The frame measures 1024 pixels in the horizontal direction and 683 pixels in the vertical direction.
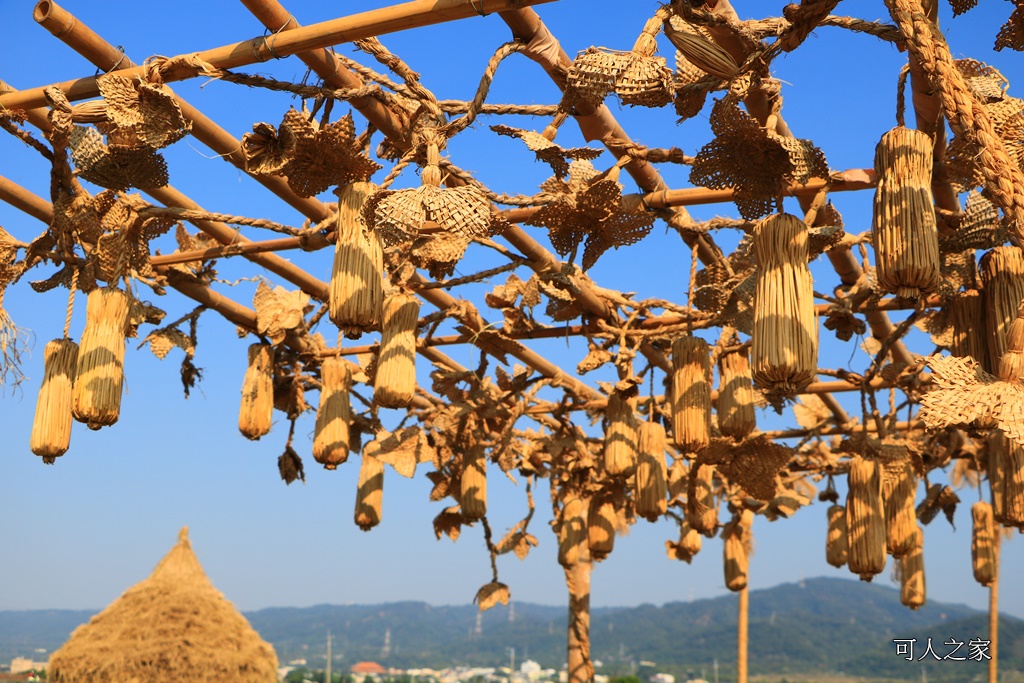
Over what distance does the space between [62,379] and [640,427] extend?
87.4 inches

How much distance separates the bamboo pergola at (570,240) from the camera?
2170mm

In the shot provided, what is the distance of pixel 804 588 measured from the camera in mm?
117062

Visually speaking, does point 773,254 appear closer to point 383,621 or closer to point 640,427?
point 640,427

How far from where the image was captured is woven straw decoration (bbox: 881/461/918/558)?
407cm

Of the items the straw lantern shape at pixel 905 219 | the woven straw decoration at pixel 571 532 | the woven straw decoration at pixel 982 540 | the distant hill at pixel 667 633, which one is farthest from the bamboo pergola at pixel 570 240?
the distant hill at pixel 667 633

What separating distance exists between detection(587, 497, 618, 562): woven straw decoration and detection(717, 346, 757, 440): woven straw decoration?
1.19m

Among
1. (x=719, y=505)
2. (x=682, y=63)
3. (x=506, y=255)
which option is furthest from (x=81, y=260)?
(x=719, y=505)

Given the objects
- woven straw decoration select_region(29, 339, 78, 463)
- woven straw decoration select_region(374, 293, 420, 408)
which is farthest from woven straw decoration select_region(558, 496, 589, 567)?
woven straw decoration select_region(29, 339, 78, 463)

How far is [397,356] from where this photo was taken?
3.46 m

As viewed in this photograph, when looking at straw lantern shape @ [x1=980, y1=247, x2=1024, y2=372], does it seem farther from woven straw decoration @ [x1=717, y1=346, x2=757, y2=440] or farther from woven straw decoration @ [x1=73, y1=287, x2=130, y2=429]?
woven straw decoration @ [x1=73, y1=287, x2=130, y2=429]

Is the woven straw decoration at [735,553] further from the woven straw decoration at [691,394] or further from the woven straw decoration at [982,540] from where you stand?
the woven straw decoration at [691,394]

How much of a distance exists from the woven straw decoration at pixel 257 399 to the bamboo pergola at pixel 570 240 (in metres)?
0.01

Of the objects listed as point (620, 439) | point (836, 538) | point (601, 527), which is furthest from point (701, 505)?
point (620, 439)

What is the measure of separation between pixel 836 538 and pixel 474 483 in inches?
71.7
